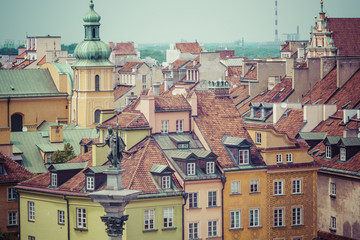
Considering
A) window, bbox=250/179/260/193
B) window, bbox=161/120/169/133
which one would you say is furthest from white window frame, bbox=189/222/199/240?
window, bbox=161/120/169/133

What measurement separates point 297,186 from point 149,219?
11316mm

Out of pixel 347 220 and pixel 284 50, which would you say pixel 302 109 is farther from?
pixel 284 50

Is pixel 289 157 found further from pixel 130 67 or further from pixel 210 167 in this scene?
pixel 130 67

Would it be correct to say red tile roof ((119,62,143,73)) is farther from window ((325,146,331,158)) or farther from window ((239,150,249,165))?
window ((239,150,249,165))

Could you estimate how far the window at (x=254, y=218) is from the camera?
73625 mm

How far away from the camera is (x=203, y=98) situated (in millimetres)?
78375

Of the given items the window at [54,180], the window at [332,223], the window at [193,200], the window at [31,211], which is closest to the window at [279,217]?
the window at [332,223]

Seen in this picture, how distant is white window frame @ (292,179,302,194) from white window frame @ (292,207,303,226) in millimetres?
1057

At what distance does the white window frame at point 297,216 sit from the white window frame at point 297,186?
1057 mm

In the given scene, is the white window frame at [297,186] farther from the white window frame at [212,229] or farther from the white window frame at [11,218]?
the white window frame at [11,218]

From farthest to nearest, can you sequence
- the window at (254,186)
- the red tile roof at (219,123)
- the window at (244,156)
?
the red tile roof at (219,123) → the window at (244,156) → the window at (254,186)

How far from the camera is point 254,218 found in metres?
73.7

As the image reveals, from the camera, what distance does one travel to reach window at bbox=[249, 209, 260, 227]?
242 feet

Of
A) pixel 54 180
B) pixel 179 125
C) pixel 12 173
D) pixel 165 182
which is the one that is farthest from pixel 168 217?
pixel 12 173
